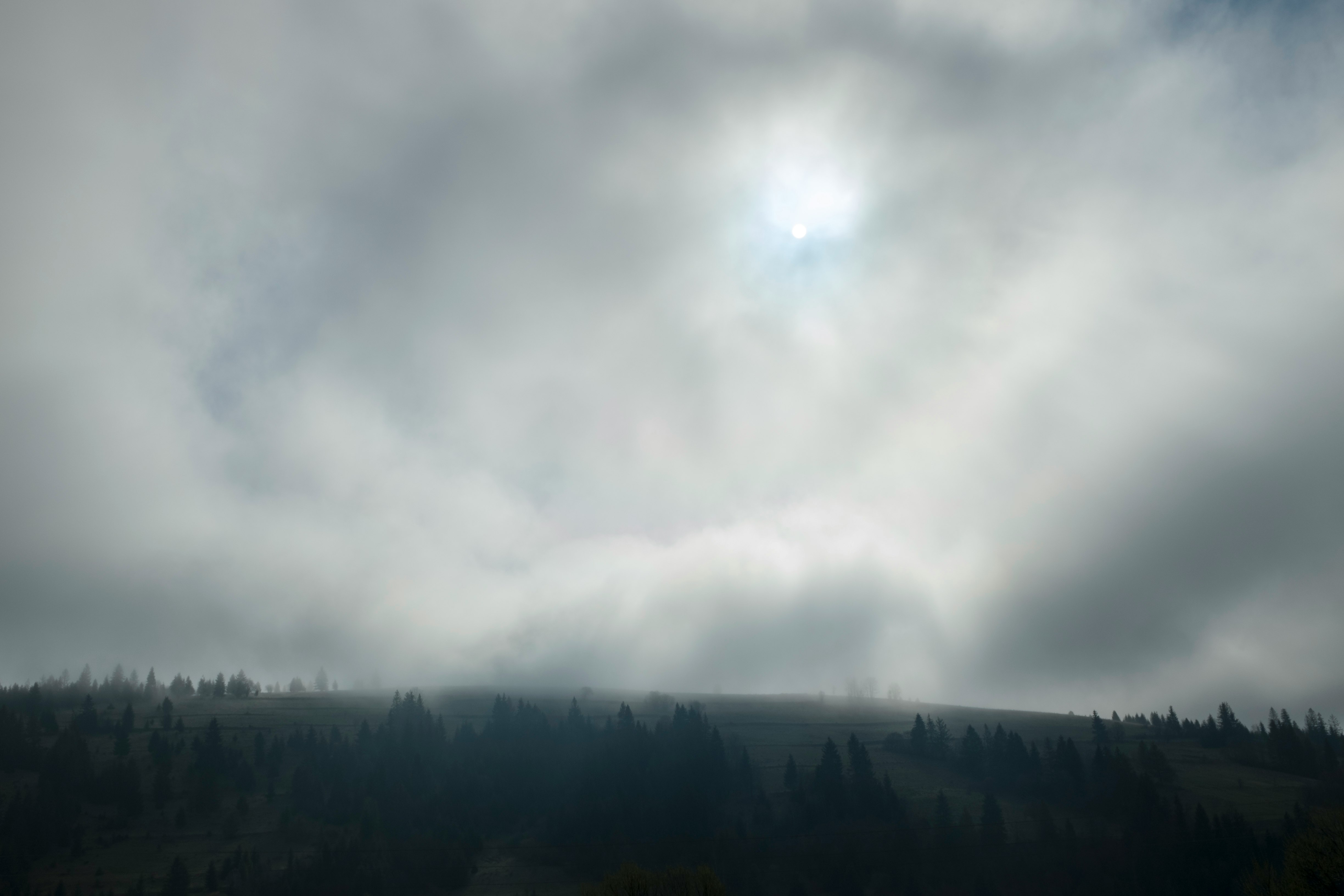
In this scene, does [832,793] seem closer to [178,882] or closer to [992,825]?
[992,825]

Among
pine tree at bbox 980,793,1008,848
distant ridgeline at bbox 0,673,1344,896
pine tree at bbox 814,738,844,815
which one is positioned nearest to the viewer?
distant ridgeline at bbox 0,673,1344,896

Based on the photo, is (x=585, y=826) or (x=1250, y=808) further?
(x=585, y=826)

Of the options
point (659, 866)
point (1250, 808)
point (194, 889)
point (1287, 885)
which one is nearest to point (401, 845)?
point (194, 889)

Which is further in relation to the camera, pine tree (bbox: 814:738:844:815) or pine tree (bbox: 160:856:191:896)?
pine tree (bbox: 814:738:844:815)

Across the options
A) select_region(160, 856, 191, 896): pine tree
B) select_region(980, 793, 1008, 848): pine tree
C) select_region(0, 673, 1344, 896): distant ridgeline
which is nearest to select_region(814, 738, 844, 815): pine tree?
select_region(0, 673, 1344, 896): distant ridgeline

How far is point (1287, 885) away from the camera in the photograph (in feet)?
321

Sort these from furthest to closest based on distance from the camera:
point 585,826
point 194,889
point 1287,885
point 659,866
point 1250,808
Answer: point 585,826 < point 1250,808 < point 659,866 < point 194,889 < point 1287,885

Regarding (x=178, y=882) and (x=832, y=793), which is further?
(x=832, y=793)

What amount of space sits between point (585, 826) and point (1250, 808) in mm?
142223

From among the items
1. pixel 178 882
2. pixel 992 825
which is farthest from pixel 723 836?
pixel 178 882

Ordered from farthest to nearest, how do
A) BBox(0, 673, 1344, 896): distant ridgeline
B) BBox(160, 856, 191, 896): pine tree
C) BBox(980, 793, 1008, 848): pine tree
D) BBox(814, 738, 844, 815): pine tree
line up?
1. BBox(814, 738, 844, 815): pine tree
2. BBox(980, 793, 1008, 848): pine tree
3. BBox(0, 673, 1344, 896): distant ridgeline
4. BBox(160, 856, 191, 896): pine tree

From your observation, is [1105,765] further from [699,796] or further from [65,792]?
[65,792]

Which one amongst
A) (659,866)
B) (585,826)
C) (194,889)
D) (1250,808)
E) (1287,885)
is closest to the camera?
(1287,885)

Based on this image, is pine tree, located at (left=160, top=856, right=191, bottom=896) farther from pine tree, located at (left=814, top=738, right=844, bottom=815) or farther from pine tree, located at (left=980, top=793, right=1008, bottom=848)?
pine tree, located at (left=980, top=793, right=1008, bottom=848)
